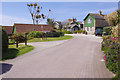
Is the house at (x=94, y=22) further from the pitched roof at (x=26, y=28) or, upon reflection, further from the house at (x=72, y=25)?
the pitched roof at (x=26, y=28)

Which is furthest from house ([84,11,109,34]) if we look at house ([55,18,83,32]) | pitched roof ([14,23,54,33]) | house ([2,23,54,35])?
pitched roof ([14,23,54,33])

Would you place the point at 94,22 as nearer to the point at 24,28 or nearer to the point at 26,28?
the point at 26,28

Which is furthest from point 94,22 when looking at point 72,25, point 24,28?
point 24,28

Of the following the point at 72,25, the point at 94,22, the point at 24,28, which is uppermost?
the point at 72,25

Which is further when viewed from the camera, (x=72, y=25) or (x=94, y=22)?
(x=72, y=25)

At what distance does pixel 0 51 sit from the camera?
870 cm

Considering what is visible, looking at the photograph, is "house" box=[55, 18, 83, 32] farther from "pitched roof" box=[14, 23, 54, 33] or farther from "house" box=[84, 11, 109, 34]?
"pitched roof" box=[14, 23, 54, 33]

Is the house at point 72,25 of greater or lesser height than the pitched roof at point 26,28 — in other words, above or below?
above

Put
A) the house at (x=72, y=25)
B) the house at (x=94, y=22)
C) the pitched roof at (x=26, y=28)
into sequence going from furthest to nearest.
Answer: the house at (x=72, y=25)
the pitched roof at (x=26, y=28)
the house at (x=94, y=22)

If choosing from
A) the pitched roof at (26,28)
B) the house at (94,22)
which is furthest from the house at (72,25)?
the pitched roof at (26,28)

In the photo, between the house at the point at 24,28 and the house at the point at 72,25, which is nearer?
the house at the point at 24,28

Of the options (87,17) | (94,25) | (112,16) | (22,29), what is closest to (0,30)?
(112,16)

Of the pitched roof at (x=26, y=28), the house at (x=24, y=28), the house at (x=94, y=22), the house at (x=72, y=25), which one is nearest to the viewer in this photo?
the house at (x=94, y=22)

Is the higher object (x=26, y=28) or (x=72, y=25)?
(x=72, y=25)
